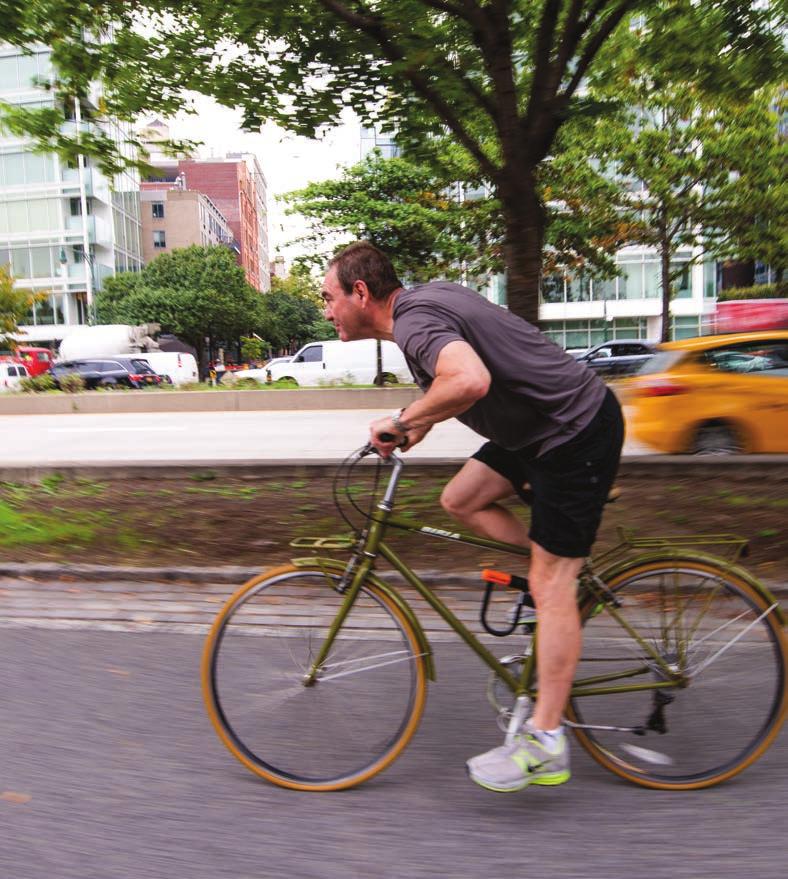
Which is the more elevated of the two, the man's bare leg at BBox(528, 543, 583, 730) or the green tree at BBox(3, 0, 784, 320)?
the green tree at BBox(3, 0, 784, 320)

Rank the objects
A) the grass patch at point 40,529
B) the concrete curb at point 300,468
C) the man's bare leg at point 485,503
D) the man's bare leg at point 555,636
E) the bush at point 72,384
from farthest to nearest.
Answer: the bush at point 72,384 < the concrete curb at point 300,468 < the grass patch at point 40,529 < the man's bare leg at point 485,503 < the man's bare leg at point 555,636

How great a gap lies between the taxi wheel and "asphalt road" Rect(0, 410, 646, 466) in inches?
94.2

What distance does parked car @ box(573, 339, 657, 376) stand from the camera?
89.8ft

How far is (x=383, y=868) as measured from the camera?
241 centimetres

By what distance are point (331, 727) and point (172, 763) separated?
651mm

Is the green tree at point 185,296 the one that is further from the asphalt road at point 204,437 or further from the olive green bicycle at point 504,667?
the olive green bicycle at point 504,667

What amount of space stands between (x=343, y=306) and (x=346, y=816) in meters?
1.65

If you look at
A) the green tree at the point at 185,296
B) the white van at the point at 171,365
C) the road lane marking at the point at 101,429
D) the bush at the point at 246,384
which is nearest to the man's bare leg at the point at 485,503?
the road lane marking at the point at 101,429

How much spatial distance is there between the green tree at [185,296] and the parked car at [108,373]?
25.4 metres

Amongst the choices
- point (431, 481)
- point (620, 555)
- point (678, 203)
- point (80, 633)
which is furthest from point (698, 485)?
point (678, 203)

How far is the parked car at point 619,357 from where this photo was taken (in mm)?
27370

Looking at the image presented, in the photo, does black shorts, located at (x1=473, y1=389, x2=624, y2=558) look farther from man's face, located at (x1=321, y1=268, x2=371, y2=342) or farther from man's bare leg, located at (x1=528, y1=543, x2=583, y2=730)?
man's face, located at (x1=321, y1=268, x2=371, y2=342)

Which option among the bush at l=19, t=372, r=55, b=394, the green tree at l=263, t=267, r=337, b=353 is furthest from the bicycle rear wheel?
the green tree at l=263, t=267, r=337, b=353

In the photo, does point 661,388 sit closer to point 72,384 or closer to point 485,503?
point 485,503
